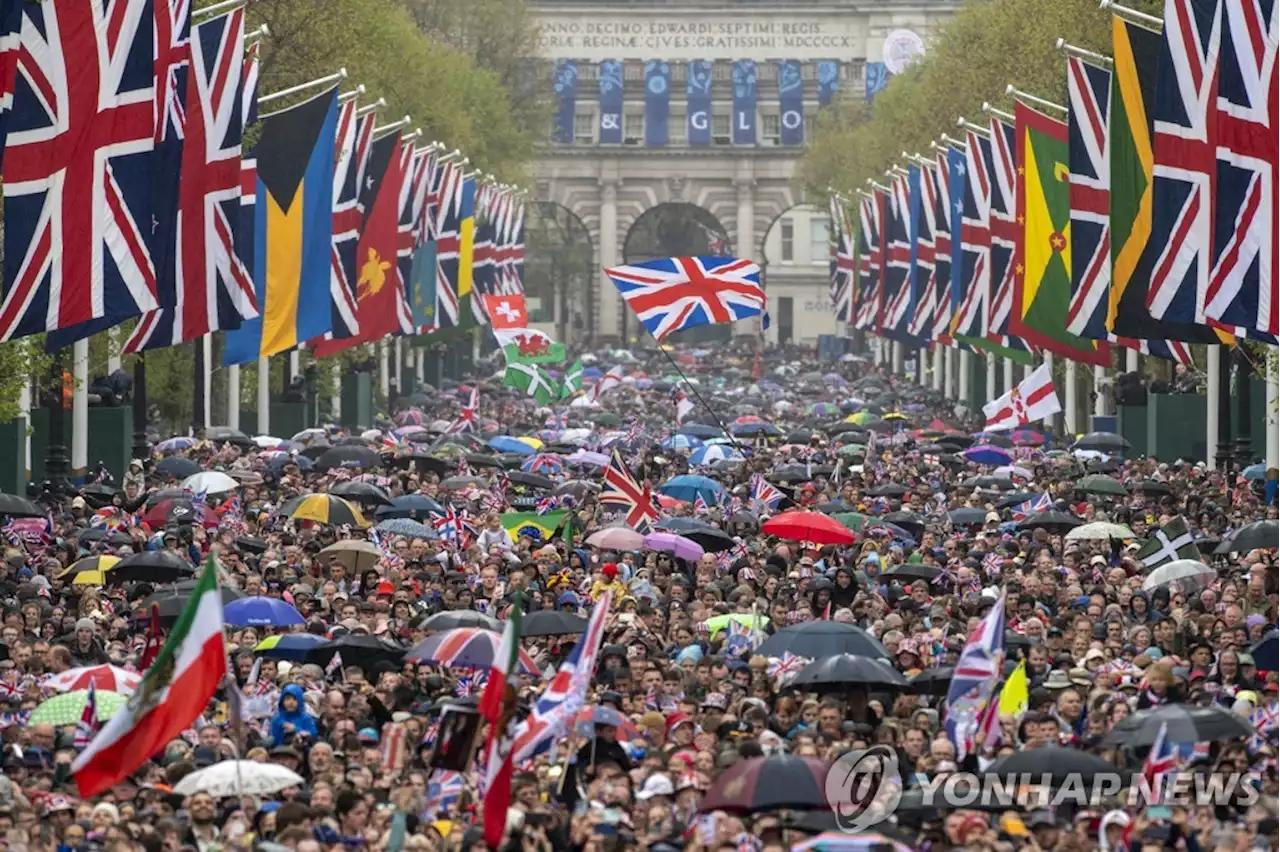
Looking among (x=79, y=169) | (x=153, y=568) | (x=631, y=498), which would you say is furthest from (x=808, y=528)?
(x=79, y=169)

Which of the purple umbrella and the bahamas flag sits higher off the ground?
the bahamas flag

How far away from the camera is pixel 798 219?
149m

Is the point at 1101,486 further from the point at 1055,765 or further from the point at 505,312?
the point at 505,312

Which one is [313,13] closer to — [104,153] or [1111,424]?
[1111,424]

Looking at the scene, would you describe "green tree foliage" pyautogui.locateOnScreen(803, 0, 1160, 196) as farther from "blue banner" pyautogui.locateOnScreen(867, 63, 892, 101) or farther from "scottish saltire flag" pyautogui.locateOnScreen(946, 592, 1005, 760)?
"scottish saltire flag" pyautogui.locateOnScreen(946, 592, 1005, 760)

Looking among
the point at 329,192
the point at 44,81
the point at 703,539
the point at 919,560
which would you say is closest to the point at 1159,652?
the point at 919,560

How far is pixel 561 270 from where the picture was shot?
14462 cm

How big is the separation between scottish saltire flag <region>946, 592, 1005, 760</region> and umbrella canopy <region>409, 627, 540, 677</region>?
12.4 feet

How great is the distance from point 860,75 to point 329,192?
3677 inches

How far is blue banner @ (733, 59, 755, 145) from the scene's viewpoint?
129m

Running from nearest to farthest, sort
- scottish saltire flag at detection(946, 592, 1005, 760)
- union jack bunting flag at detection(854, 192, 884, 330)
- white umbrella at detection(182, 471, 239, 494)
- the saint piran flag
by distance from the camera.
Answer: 1. scottish saltire flag at detection(946, 592, 1005, 760)
2. white umbrella at detection(182, 471, 239, 494)
3. union jack bunting flag at detection(854, 192, 884, 330)
4. the saint piran flag

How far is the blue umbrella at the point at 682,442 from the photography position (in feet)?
180

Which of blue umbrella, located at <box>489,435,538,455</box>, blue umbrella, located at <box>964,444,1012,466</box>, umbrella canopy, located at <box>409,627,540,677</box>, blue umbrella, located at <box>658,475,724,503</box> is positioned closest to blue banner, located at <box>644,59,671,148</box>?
blue umbrella, located at <box>489,435,538,455</box>

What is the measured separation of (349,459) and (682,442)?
35.0 feet
